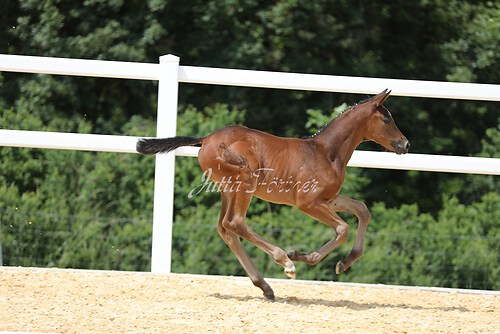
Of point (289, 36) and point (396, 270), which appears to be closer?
point (396, 270)

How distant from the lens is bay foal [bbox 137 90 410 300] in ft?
20.3

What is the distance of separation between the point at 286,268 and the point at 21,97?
869 cm

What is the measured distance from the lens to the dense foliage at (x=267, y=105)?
35.3 ft

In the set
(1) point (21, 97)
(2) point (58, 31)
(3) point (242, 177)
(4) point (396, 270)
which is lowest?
(4) point (396, 270)

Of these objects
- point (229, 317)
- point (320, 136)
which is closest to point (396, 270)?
point (320, 136)

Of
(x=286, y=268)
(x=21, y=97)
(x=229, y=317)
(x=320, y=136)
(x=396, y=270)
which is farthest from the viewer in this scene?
(x=21, y=97)

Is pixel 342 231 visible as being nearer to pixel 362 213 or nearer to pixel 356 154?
pixel 362 213

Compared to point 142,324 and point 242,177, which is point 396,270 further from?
point 142,324

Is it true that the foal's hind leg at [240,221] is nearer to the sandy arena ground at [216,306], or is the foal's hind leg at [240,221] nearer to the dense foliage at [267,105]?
the sandy arena ground at [216,306]

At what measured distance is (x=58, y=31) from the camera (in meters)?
14.1

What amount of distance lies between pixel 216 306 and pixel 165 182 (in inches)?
67.3

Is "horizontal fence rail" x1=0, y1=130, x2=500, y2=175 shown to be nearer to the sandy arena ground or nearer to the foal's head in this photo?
the foal's head

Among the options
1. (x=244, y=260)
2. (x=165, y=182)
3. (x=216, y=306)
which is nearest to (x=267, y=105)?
(x=165, y=182)

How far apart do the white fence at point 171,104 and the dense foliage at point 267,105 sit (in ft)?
10.6
